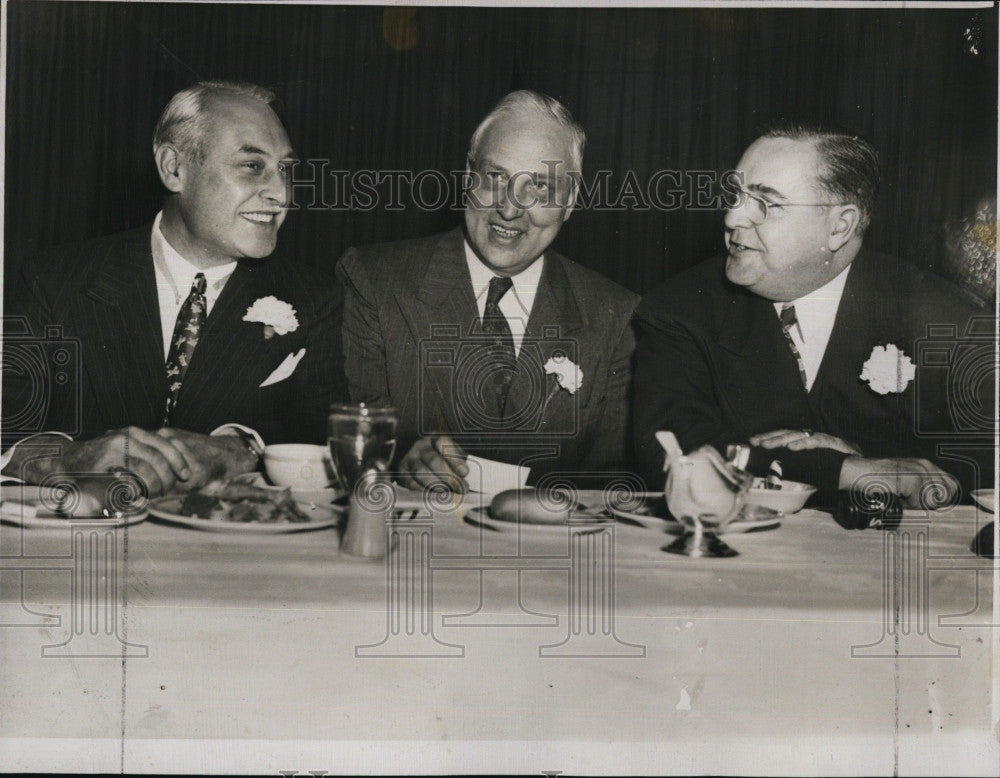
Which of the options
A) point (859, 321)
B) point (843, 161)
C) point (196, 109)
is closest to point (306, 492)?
point (196, 109)

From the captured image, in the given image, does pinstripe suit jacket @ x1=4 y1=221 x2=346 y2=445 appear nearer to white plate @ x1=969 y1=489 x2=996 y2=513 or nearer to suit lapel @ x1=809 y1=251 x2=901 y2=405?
suit lapel @ x1=809 y1=251 x2=901 y2=405

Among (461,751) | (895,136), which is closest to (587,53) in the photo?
(895,136)

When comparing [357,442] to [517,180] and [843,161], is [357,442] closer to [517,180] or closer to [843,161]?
[517,180]

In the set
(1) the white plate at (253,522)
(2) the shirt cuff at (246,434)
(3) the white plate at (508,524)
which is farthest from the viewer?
(2) the shirt cuff at (246,434)

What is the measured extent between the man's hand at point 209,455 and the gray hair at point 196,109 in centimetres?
79

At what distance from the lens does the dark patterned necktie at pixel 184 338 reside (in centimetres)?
290

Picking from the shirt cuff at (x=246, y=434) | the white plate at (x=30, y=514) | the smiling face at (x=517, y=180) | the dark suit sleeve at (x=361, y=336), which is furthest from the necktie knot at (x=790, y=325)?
the white plate at (x=30, y=514)

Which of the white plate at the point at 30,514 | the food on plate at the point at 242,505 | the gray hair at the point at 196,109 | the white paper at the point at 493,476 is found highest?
the gray hair at the point at 196,109

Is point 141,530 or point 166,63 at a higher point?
point 166,63

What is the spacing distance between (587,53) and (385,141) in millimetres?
637

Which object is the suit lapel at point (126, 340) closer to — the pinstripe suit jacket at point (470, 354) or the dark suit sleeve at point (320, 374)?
the dark suit sleeve at point (320, 374)

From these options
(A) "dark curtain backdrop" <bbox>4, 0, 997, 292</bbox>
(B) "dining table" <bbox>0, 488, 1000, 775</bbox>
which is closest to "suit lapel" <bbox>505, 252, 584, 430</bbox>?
(A) "dark curtain backdrop" <bbox>4, 0, 997, 292</bbox>

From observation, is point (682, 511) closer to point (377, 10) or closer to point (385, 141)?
point (385, 141)

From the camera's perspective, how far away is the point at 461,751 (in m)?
2.88
